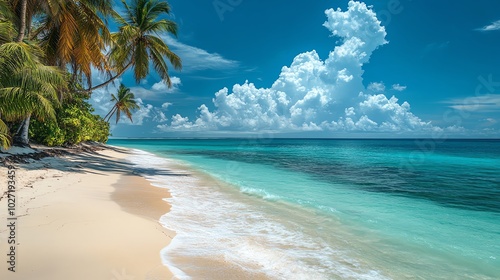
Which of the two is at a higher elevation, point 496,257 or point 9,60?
point 9,60

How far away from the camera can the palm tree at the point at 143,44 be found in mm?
19016

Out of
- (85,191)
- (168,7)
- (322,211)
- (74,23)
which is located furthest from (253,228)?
(168,7)

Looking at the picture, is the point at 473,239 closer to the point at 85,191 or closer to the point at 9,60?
the point at 85,191

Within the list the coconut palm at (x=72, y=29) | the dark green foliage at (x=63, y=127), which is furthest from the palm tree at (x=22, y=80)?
the dark green foliage at (x=63, y=127)

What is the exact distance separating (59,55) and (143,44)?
19.4ft

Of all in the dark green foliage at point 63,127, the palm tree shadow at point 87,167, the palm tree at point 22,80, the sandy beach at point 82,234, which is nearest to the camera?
the sandy beach at point 82,234

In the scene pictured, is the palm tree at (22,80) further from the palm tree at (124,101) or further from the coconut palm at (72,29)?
the palm tree at (124,101)

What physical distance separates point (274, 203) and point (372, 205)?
11.3 feet

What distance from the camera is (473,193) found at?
12469 mm

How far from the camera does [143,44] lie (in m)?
19.3

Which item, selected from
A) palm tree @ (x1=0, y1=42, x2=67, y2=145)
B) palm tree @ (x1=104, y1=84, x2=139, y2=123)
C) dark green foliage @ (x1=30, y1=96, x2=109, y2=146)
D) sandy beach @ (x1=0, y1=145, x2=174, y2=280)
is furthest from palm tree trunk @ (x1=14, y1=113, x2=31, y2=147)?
palm tree @ (x1=104, y1=84, x2=139, y2=123)

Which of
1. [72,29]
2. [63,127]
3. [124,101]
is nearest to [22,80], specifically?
[72,29]

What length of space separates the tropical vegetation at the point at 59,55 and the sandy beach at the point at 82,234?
2.71 metres

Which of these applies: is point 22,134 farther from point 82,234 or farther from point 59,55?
point 82,234
